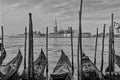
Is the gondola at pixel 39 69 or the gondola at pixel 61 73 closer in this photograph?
the gondola at pixel 61 73

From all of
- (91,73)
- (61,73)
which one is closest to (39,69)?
(61,73)

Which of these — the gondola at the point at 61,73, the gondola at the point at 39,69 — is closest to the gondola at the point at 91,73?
the gondola at the point at 61,73

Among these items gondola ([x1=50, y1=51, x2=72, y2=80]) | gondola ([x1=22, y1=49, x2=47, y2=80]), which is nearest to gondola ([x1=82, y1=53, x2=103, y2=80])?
gondola ([x1=50, y1=51, x2=72, y2=80])

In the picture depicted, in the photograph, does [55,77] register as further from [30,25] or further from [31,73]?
[30,25]

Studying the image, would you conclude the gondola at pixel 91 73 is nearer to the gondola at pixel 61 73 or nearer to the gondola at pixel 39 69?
the gondola at pixel 61 73

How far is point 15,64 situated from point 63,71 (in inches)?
126

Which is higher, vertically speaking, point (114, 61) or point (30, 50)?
point (30, 50)

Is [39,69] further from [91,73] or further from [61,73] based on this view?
[91,73]

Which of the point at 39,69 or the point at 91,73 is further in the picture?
the point at 39,69

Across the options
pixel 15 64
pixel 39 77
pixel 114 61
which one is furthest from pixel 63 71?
pixel 114 61

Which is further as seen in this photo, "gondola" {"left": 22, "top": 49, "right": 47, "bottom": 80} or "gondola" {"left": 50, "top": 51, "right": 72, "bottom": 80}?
"gondola" {"left": 22, "top": 49, "right": 47, "bottom": 80}

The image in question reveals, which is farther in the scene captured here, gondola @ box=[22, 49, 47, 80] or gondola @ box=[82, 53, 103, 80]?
gondola @ box=[22, 49, 47, 80]

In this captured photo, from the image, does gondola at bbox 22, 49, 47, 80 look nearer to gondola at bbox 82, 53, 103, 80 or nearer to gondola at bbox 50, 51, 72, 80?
gondola at bbox 50, 51, 72, 80

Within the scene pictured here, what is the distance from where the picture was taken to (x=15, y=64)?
11.5 metres
